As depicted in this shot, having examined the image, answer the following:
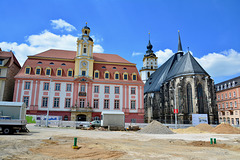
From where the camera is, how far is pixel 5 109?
17.0 metres

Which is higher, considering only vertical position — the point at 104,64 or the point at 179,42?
the point at 179,42

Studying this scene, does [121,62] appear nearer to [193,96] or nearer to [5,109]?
[193,96]

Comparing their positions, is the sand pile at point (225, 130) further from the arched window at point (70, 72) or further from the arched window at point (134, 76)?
the arched window at point (70, 72)

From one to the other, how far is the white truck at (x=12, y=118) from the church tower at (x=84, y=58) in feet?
64.7

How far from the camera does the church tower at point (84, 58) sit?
37.2 meters

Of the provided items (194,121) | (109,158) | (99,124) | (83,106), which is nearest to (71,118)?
(83,106)

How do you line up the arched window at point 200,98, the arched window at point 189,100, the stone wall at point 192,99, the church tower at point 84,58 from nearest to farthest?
the church tower at point 84,58 < the stone wall at point 192,99 < the arched window at point 200,98 < the arched window at point 189,100

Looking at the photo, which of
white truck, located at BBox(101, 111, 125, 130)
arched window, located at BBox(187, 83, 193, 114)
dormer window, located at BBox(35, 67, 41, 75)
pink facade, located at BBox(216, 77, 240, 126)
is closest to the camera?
white truck, located at BBox(101, 111, 125, 130)

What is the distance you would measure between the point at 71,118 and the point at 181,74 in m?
25.4

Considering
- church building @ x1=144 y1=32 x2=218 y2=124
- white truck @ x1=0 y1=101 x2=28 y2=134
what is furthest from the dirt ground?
church building @ x1=144 y1=32 x2=218 y2=124

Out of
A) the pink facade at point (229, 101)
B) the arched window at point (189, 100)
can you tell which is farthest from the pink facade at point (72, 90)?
the pink facade at point (229, 101)

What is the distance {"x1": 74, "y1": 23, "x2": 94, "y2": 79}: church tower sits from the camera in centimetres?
3722

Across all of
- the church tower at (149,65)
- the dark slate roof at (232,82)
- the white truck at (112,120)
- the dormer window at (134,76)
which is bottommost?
the white truck at (112,120)

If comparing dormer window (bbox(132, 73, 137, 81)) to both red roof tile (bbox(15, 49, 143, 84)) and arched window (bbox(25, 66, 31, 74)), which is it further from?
arched window (bbox(25, 66, 31, 74))
